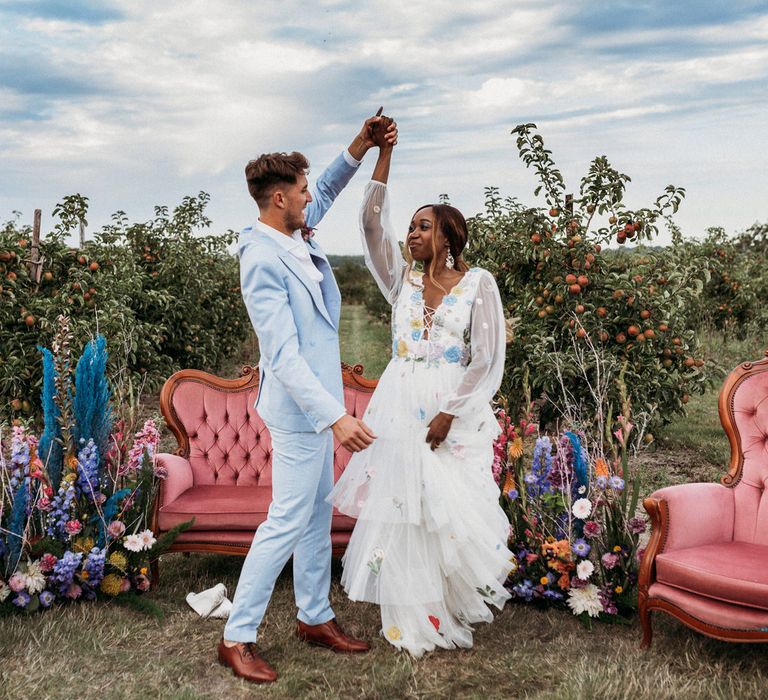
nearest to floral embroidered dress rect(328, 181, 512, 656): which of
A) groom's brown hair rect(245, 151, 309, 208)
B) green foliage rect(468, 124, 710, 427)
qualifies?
groom's brown hair rect(245, 151, 309, 208)

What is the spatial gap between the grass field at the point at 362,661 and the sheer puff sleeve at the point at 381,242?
4.75 ft

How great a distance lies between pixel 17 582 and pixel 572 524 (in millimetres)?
2465

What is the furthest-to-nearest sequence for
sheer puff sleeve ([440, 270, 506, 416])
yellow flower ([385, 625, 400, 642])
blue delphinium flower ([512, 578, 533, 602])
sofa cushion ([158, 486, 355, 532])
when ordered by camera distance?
1. sofa cushion ([158, 486, 355, 532])
2. blue delphinium flower ([512, 578, 533, 602])
3. yellow flower ([385, 625, 400, 642])
4. sheer puff sleeve ([440, 270, 506, 416])

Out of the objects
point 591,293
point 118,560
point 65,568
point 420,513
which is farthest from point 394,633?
point 591,293

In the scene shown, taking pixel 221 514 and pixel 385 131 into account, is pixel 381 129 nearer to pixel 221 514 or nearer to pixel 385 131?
pixel 385 131

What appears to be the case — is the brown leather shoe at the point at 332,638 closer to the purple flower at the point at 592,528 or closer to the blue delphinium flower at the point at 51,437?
the purple flower at the point at 592,528

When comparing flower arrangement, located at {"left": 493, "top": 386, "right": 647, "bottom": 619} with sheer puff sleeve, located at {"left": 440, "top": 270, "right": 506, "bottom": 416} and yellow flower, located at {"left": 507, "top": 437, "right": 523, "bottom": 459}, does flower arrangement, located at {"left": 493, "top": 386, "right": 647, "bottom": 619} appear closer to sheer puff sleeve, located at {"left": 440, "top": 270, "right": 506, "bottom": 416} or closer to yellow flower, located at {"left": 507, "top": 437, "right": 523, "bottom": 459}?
yellow flower, located at {"left": 507, "top": 437, "right": 523, "bottom": 459}

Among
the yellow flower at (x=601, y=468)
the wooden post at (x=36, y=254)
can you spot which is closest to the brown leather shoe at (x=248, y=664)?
the yellow flower at (x=601, y=468)

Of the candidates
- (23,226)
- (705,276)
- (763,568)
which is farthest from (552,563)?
(23,226)

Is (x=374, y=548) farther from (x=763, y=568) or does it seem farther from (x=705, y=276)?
(x=705, y=276)

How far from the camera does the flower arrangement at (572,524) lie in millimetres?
3510

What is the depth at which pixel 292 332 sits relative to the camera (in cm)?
280

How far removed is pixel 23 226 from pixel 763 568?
325 inches

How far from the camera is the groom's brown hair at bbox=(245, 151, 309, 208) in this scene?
287 cm
